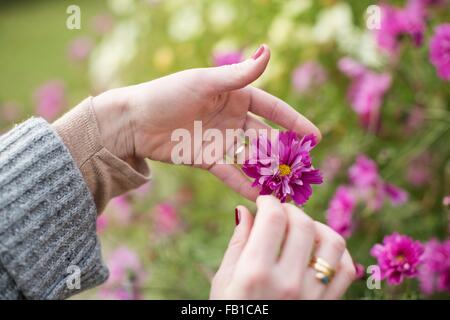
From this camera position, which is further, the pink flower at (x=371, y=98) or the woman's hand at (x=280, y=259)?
the pink flower at (x=371, y=98)

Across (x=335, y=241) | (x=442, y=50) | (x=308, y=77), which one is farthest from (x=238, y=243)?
(x=308, y=77)

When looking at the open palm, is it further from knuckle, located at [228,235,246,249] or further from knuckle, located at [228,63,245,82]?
knuckle, located at [228,235,246,249]

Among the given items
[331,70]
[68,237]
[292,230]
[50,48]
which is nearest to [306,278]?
[292,230]

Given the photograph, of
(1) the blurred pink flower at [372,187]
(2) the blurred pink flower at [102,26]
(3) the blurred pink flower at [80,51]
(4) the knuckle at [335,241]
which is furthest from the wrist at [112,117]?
(2) the blurred pink flower at [102,26]

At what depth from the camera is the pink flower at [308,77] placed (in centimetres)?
140

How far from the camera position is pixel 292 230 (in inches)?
22.3

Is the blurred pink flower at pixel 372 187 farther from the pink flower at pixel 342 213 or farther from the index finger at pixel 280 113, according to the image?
the index finger at pixel 280 113

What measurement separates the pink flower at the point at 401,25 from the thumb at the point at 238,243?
0.67 m

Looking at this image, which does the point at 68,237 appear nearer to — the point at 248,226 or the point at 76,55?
the point at 248,226

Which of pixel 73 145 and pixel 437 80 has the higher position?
pixel 437 80

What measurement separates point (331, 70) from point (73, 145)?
0.93 meters

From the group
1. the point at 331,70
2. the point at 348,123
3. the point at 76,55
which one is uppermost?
the point at 76,55

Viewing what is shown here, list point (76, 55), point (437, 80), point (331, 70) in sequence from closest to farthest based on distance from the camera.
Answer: point (437, 80)
point (331, 70)
point (76, 55)

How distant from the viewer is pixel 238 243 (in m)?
0.60
